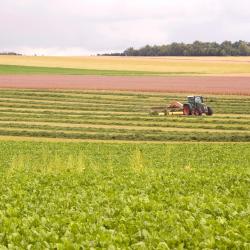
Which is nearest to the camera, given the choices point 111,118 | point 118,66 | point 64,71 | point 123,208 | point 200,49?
point 123,208

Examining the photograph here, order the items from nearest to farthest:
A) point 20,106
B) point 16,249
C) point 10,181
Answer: point 16,249
point 10,181
point 20,106

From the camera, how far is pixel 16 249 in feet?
36.7

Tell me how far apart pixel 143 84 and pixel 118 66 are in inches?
1561

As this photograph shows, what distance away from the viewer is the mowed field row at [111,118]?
46000mm

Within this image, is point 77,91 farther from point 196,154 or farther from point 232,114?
point 196,154

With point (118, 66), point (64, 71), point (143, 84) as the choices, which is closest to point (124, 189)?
point (143, 84)

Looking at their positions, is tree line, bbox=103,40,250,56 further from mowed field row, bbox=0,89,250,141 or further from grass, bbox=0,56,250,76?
mowed field row, bbox=0,89,250,141

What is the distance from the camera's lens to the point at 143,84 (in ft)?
267

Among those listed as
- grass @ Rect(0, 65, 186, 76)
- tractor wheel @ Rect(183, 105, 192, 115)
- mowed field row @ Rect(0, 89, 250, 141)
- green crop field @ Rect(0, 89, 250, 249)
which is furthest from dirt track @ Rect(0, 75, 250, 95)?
green crop field @ Rect(0, 89, 250, 249)

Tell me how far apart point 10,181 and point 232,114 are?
38573mm

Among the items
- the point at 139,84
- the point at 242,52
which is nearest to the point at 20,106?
the point at 139,84

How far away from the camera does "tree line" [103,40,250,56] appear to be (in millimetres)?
159125

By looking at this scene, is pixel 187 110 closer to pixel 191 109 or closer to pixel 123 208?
pixel 191 109

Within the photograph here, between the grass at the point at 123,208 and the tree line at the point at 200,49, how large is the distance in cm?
13424
